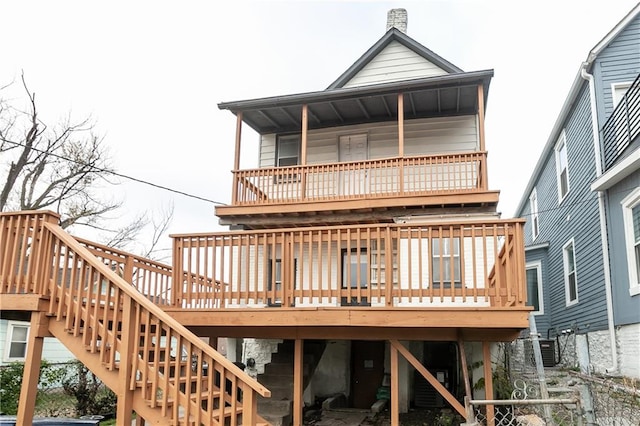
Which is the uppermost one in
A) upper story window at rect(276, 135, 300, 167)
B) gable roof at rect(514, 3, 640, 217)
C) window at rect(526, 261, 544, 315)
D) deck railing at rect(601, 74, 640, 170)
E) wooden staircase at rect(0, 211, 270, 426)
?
gable roof at rect(514, 3, 640, 217)

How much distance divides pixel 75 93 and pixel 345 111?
40.0 feet

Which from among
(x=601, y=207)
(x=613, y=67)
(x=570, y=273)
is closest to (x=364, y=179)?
(x=601, y=207)

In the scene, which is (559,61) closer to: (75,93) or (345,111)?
(345,111)

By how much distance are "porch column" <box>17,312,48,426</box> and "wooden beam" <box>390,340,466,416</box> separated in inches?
A: 178

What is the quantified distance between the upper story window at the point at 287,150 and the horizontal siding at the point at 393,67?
2.17 meters

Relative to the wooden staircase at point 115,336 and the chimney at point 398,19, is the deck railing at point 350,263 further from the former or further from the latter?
the chimney at point 398,19

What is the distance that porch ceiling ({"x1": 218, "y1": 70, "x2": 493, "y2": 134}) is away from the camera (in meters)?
10.9

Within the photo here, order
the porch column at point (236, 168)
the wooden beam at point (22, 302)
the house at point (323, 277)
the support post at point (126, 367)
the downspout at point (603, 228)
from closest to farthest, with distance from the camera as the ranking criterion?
the support post at point (126, 367)
the house at point (323, 277)
the wooden beam at point (22, 302)
the downspout at point (603, 228)
the porch column at point (236, 168)

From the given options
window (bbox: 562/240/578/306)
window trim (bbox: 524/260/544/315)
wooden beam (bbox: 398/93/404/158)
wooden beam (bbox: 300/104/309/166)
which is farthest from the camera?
window trim (bbox: 524/260/544/315)

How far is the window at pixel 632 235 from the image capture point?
29.2 feet

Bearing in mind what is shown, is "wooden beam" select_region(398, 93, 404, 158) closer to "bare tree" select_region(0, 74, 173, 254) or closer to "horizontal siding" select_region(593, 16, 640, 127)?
"horizontal siding" select_region(593, 16, 640, 127)

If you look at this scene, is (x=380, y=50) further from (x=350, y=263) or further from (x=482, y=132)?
(x=350, y=263)

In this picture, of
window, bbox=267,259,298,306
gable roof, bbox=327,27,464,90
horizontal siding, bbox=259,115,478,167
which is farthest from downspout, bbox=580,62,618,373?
window, bbox=267,259,298,306

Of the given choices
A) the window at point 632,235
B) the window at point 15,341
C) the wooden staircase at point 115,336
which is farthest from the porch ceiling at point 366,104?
the window at point 15,341
